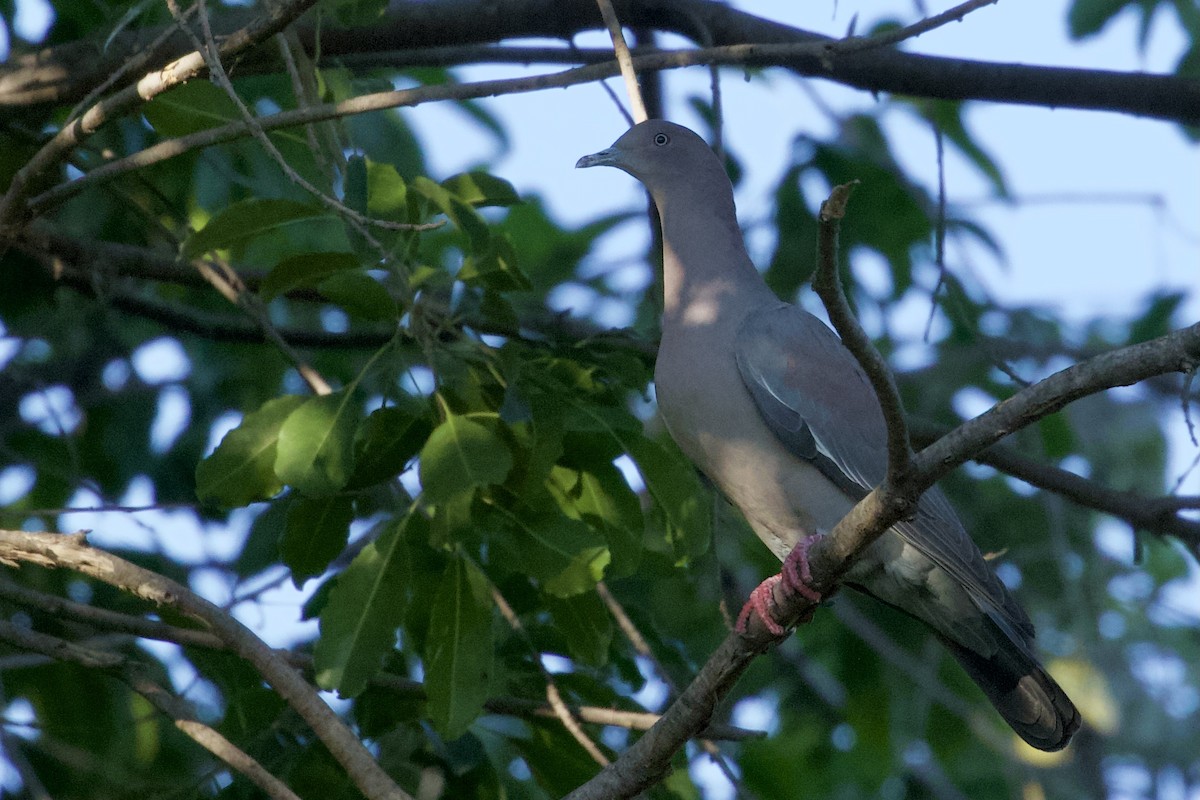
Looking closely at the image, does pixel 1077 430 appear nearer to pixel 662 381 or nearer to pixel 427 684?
pixel 662 381

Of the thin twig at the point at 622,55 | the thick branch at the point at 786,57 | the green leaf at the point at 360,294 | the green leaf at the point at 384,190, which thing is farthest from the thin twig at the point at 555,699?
the thick branch at the point at 786,57

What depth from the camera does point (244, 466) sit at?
3.60 meters

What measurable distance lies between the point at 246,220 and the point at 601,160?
52.3 inches

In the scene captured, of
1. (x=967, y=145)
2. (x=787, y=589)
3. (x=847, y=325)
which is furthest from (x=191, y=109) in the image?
(x=967, y=145)

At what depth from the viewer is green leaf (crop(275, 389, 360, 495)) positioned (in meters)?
3.41

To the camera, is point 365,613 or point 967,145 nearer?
point 365,613

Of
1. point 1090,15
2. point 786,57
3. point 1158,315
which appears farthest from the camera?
point 1158,315

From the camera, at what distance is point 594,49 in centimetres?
471

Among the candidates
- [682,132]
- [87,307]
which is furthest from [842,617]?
[87,307]

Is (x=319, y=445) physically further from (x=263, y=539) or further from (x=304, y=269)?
(x=263, y=539)

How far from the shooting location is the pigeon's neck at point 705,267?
12.8 ft

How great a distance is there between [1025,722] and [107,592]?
2.97 meters

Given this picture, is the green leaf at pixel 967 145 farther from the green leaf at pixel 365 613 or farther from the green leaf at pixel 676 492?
the green leaf at pixel 365 613

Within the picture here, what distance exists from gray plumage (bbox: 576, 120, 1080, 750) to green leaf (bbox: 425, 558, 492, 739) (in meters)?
0.69
